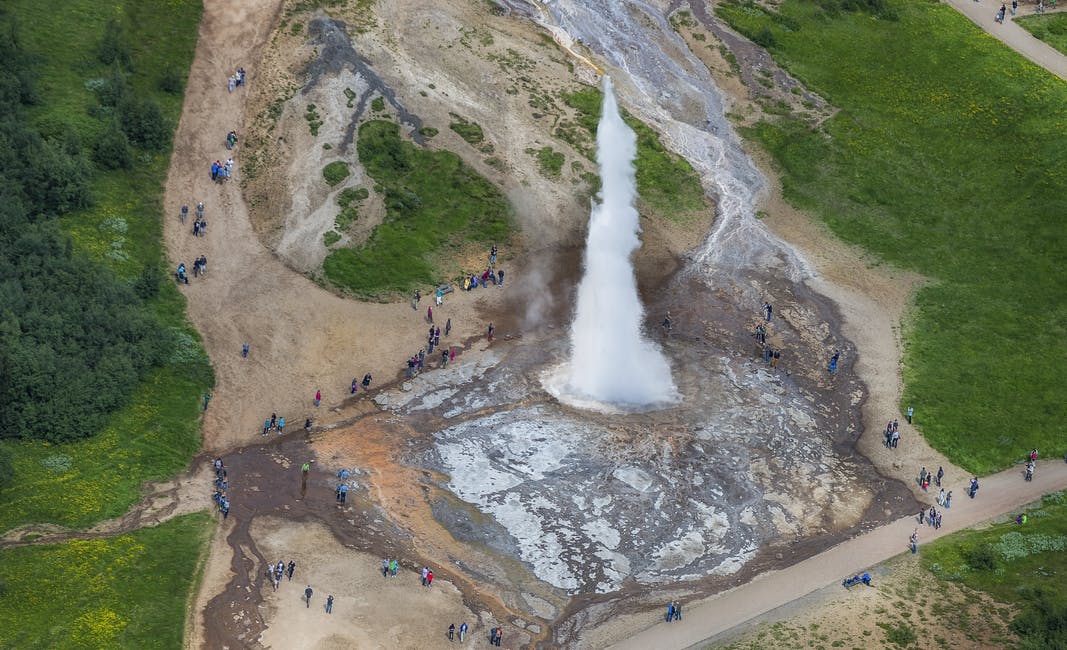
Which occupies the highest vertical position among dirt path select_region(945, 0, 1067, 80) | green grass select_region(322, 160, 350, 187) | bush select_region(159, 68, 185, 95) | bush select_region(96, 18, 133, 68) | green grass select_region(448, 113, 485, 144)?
dirt path select_region(945, 0, 1067, 80)

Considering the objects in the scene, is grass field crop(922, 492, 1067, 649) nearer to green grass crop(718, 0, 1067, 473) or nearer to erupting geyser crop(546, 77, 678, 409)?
green grass crop(718, 0, 1067, 473)

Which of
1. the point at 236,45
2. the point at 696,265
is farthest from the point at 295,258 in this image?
the point at 696,265

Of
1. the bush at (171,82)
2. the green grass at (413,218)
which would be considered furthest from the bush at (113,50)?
the green grass at (413,218)

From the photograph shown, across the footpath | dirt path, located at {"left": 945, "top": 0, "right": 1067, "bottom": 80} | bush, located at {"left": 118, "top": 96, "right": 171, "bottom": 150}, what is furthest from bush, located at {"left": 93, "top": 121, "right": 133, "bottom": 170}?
dirt path, located at {"left": 945, "top": 0, "right": 1067, "bottom": 80}

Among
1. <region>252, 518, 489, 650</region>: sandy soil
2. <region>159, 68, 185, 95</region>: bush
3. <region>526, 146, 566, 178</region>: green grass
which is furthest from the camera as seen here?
<region>526, 146, 566, 178</region>: green grass

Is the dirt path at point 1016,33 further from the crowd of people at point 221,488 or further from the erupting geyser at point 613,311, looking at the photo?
the crowd of people at point 221,488

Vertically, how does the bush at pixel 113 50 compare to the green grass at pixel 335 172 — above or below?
above

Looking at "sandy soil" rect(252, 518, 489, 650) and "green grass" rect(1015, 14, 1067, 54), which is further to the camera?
"green grass" rect(1015, 14, 1067, 54)
